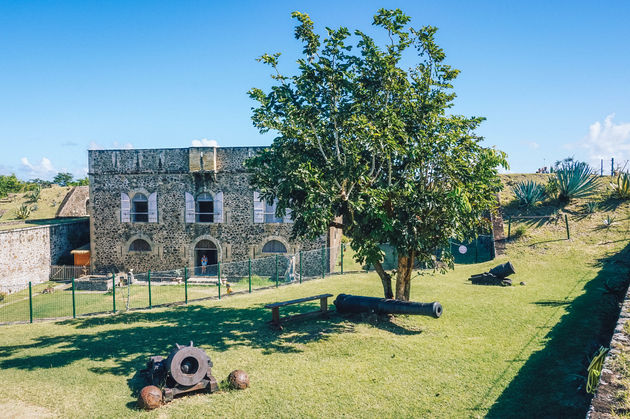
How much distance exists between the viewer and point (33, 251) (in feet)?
72.8

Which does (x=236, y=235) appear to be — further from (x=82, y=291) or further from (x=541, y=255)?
(x=541, y=255)

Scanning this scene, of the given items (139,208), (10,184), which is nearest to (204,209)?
(139,208)

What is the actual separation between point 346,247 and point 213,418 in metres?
18.9

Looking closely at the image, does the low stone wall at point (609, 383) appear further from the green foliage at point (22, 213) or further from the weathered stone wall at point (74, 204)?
the green foliage at point (22, 213)

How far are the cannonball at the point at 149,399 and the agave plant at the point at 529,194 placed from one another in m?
20.2

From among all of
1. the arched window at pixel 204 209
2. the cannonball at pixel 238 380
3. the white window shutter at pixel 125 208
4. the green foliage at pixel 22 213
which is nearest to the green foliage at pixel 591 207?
the arched window at pixel 204 209

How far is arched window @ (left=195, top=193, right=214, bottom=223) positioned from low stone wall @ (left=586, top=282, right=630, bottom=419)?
757 inches

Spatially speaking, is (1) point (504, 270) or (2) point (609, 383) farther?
(1) point (504, 270)

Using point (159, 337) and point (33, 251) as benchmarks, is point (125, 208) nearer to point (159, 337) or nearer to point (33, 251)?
point (33, 251)

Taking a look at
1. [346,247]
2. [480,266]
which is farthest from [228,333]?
[346,247]

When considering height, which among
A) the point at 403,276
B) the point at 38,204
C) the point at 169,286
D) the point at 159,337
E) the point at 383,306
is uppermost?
the point at 38,204

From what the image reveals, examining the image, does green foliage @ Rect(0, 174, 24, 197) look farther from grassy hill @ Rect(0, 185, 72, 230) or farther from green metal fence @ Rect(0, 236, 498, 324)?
green metal fence @ Rect(0, 236, 498, 324)

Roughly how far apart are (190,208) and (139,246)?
3.82 meters

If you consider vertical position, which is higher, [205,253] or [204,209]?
[204,209]
